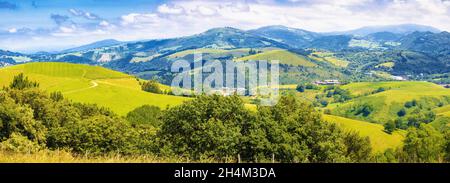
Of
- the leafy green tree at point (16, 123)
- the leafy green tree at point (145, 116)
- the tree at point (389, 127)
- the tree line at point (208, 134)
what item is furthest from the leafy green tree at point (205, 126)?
the tree at point (389, 127)

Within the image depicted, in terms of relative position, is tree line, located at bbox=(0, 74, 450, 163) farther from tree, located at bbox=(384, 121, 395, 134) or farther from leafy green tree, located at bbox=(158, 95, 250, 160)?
tree, located at bbox=(384, 121, 395, 134)

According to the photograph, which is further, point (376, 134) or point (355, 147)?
point (376, 134)

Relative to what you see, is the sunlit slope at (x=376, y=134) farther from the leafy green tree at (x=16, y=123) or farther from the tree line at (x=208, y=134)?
the leafy green tree at (x=16, y=123)

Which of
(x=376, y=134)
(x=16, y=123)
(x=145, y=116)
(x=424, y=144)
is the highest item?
(x=16, y=123)

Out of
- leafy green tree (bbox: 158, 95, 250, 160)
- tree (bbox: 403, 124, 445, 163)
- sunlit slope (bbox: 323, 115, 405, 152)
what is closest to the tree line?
leafy green tree (bbox: 158, 95, 250, 160)

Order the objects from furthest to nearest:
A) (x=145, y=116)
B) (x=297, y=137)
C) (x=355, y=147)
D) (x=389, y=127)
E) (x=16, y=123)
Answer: (x=389, y=127) → (x=145, y=116) → (x=355, y=147) → (x=16, y=123) → (x=297, y=137)

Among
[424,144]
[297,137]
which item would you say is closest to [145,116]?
[424,144]

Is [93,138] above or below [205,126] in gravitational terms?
below

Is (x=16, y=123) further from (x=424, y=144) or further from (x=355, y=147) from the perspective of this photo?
(x=424, y=144)

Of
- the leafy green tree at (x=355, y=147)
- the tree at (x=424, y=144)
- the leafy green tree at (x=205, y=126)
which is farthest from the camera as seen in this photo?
the leafy green tree at (x=355, y=147)

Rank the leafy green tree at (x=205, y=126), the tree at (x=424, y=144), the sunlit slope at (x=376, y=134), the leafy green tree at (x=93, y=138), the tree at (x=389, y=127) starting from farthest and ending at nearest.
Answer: the tree at (x=389, y=127) < the sunlit slope at (x=376, y=134) < the tree at (x=424, y=144) < the leafy green tree at (x=93, y=138) < the leafy green tree at (x=205, y=126)

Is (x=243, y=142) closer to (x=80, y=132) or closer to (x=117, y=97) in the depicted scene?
(x=80, y=132)

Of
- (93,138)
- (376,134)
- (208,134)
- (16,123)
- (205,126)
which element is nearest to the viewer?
(208,134)

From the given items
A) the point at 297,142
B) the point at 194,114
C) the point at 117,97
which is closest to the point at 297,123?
the point at 297,142
